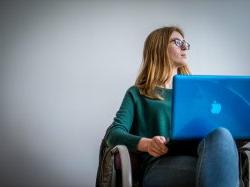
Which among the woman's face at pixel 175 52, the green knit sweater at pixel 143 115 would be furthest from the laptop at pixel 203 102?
the woman's face at pixel 175 52

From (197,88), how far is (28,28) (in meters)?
1.27

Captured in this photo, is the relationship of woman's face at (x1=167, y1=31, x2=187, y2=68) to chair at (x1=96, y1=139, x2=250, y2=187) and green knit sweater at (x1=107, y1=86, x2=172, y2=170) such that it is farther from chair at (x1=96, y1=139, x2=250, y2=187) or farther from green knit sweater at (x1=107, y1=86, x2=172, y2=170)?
chair at (x1=96, y1=139, x2=250, y2=187)

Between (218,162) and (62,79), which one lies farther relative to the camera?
(62,79)

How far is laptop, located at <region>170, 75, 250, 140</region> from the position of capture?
104 cm

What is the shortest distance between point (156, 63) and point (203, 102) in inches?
20.1

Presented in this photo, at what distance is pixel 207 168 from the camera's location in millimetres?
919

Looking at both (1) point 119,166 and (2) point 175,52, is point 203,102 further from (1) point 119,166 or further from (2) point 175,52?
(2) point 175,52

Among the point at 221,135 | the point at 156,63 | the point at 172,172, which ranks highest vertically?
the point at 156,63

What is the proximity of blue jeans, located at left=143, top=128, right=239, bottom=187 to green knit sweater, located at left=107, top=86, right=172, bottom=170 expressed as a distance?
260mm

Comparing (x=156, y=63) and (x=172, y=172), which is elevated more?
(x=156, y=63)

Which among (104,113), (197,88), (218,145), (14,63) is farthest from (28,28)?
(218,145)

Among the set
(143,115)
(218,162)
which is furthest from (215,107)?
(143,115)

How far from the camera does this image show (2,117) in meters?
2.01

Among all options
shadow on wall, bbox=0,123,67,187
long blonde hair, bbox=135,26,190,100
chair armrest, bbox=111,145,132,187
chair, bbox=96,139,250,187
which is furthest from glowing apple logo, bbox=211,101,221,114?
shadow on wall, bbox=0,123,67,187
